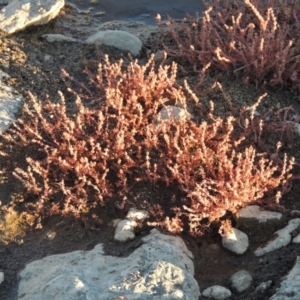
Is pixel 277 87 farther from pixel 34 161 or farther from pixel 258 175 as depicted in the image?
pixel 34 161

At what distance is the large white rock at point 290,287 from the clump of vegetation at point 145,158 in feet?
2.25

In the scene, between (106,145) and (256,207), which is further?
(106,145)

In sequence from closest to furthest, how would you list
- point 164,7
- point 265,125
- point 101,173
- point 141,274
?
point 141,274, point 101,173, point 265,125, point 164,7

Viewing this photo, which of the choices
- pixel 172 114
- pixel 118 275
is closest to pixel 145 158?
pixel 172 114

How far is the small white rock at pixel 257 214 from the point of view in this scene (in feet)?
12.5

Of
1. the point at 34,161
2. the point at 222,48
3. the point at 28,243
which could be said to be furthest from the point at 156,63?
the point at 28,243

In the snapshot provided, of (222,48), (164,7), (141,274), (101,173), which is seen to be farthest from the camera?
(164,7)

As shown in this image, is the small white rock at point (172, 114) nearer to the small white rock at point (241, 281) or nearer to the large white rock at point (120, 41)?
→ the small white rock at point (241, 281)

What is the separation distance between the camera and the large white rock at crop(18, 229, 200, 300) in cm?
308

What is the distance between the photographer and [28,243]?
3.84 meters

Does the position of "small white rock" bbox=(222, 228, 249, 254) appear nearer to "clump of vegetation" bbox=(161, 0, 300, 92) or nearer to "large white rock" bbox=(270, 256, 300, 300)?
"large white rock" bbox=(270, 256, 300, 300)

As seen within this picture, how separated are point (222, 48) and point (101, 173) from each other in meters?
1.85

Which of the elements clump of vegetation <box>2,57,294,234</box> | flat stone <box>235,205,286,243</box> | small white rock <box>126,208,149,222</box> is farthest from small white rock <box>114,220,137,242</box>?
flat stone <box>235,205,286,243</box>

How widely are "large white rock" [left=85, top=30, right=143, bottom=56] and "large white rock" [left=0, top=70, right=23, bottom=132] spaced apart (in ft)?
4.06
